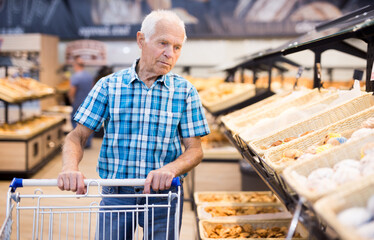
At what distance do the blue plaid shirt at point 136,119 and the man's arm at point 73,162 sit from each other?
0.22 feet

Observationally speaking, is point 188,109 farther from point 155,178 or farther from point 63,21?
point 63,21

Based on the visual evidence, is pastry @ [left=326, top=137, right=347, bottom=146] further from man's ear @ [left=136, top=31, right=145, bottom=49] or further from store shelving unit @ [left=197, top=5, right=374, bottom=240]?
man's ear @ [left=136, top=31, right=145, bottom=49]

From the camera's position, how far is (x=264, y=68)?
21.5 ft

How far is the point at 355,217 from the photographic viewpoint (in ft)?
3.28

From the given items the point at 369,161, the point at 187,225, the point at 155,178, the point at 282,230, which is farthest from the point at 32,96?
the point at 369,161

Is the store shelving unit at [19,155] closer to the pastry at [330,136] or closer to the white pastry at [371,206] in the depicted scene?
the pastry at [330,136]

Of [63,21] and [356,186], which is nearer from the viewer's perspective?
[356,186]

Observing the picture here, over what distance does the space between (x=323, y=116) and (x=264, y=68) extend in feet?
14.7

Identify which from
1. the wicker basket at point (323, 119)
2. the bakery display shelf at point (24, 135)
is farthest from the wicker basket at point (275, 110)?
the bakery display shelf at point (24, 135)

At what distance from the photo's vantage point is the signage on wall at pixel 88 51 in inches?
374

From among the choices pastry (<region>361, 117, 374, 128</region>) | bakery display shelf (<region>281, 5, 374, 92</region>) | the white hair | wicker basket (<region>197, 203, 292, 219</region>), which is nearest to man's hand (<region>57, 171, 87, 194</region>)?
the white hair

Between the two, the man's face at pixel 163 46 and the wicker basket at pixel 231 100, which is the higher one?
the man's face at pixel 163 46

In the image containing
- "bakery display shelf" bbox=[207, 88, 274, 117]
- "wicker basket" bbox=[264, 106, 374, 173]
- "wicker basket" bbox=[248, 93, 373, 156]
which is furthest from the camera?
"bakery display shelf" bbox=[207, 88, 274, 117]

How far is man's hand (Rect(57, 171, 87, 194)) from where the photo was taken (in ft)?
5.27
